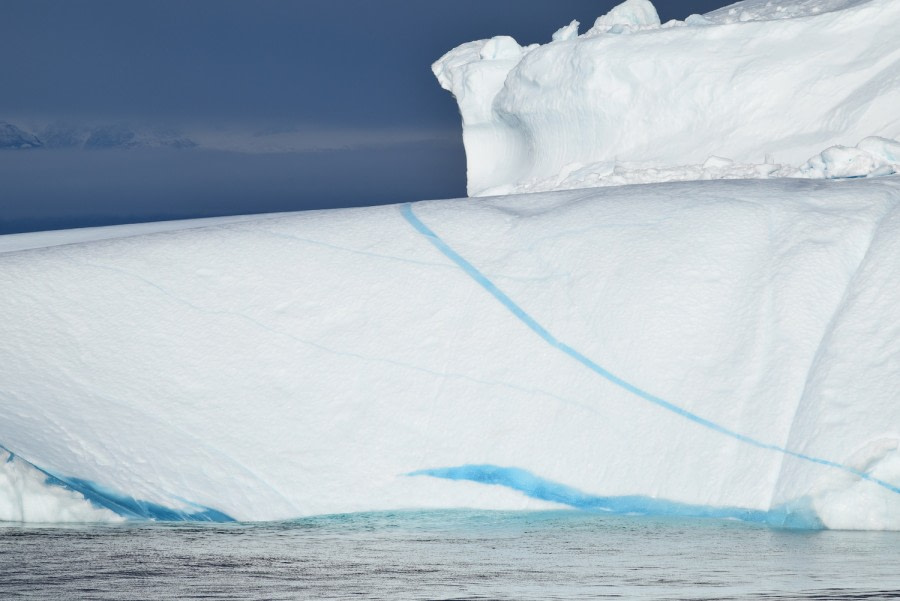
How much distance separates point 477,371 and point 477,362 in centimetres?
5

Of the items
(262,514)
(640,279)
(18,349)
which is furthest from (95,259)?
(640,279)

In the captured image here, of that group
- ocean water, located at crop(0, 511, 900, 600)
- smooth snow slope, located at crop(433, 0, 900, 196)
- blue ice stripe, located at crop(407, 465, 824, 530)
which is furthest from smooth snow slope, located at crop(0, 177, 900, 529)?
smooth snow slope, located at crop(433, 0, 900, 196)

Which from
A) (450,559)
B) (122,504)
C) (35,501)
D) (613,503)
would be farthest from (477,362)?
(35,501)

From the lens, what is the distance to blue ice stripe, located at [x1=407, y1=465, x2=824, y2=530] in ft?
18.3

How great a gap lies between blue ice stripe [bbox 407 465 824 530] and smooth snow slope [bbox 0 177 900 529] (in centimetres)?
1

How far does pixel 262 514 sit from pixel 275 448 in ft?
1.19

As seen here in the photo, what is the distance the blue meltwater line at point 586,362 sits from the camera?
557 cm

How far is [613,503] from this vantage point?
5859mm

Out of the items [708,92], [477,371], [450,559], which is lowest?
[450,559]

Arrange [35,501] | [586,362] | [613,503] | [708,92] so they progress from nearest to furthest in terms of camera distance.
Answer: [613,503] < [35,501] < [586,362] < [708,92]

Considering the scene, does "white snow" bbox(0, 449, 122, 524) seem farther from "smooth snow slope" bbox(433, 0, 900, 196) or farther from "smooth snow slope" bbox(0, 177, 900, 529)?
"smooth snow slope" bbox(433, 0, 900, 196)

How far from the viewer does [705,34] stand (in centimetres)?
1092

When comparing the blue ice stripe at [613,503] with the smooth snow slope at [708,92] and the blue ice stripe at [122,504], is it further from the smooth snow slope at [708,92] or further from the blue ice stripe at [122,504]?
A: the smooth snow slope at [708,92]

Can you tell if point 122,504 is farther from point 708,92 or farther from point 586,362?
point 708,92
